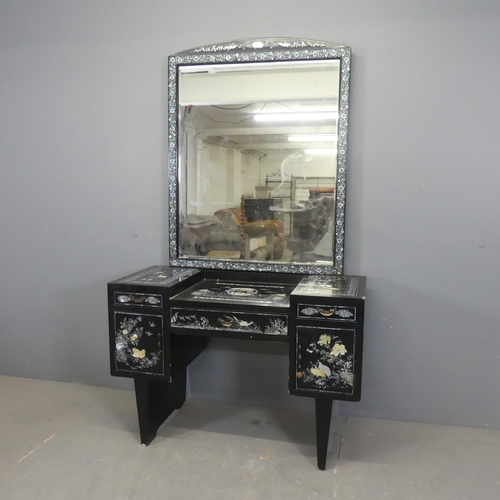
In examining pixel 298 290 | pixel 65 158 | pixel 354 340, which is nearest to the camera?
pixel 354 340

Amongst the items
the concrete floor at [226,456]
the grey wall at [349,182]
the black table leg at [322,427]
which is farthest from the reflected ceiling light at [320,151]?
the concrete floor at [226,456]

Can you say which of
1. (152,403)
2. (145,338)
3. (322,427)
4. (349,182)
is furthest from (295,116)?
(152,403)

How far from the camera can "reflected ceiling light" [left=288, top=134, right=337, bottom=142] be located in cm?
243

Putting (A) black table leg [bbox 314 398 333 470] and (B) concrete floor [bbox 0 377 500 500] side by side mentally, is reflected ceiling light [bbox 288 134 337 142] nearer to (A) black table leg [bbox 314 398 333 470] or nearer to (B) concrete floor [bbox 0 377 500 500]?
(A) black table leg [bbox 314 398 333 470]

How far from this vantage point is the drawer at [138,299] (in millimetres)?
2205

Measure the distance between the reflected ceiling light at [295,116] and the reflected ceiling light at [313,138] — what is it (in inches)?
3.3

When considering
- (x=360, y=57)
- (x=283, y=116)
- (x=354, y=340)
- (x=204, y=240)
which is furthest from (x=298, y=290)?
(x=360, y=57)

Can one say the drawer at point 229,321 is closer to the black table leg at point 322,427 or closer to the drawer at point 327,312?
the drawer at point 327,312

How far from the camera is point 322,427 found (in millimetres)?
2125

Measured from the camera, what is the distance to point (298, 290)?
7.05 feet

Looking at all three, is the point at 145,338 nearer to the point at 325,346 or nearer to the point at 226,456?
the point at 226,456

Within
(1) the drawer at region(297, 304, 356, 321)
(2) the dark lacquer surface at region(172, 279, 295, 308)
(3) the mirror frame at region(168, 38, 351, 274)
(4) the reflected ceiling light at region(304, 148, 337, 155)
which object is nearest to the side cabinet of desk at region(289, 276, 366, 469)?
(1) the drawer at region(297, 304, 356, 321)

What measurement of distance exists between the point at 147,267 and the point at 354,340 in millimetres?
1353

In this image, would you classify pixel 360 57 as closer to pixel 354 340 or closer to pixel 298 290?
pixel 298 290
